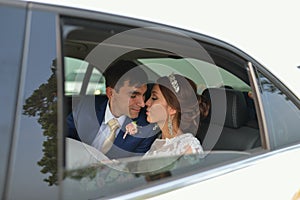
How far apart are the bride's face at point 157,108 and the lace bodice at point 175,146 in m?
0.16

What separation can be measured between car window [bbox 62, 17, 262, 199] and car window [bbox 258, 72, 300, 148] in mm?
69

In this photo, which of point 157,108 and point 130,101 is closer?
point 157,108

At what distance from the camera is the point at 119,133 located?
7.29 ft

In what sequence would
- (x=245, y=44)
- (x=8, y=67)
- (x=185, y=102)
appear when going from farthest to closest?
1. (x=185, y=102)
2. (x=245, y=44)
3. (x=8, y=67)

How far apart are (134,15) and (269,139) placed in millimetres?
805

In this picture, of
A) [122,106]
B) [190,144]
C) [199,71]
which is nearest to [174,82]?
[199,71]

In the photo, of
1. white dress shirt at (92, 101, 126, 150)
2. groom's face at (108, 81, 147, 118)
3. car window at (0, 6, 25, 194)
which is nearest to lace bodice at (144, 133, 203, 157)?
white dress shirt at (92, 101, 126, 150)

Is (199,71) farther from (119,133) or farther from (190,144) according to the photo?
(119,133)

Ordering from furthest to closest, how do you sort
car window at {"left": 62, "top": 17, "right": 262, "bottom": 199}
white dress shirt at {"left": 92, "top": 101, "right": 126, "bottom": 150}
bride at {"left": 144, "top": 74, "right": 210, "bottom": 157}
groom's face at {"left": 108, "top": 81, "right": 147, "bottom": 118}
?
groom's face at {"left": 108, "top": 81, "right": 147, "bottom": 118}, bride at {"left": 144, "top": 74, "right": 210, "bottom": 157}, white dress shirt at {"left": 92, "top": 101, "right": 126, "bottom": 150}, car window at {"left": 62, "top": 17, "right": 262, "bottom": 199}

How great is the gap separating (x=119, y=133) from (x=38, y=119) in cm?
115

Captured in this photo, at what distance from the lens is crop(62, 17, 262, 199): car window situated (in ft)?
3.93

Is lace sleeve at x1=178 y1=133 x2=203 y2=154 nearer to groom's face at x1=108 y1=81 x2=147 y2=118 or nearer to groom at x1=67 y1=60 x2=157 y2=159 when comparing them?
groom at x1=67 y1=60 x2=157 y2=159

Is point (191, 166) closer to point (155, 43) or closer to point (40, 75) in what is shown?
point (155, 43)

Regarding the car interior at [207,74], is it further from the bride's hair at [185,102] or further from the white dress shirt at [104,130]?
the white dress shirt at [104,130]
